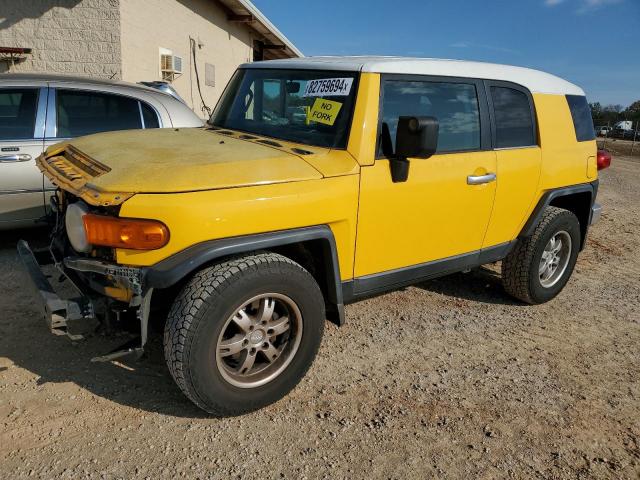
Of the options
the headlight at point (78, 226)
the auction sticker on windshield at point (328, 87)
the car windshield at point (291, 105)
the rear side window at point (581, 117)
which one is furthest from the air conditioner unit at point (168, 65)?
the headlight at point (78, 226)

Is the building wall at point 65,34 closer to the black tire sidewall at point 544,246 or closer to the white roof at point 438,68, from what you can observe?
the white roof at point 438,68

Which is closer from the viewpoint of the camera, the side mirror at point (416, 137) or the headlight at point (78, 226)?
the headlight at point (78, 226)

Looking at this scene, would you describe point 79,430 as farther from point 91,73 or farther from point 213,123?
point 91,73

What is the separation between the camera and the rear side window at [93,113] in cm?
491

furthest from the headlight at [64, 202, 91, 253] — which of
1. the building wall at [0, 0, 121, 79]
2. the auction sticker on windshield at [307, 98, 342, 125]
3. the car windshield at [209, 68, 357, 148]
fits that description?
the building wall at [0, 0, 121, 79]

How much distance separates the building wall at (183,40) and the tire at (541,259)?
23.6 ft

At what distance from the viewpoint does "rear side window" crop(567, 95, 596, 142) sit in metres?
4.48

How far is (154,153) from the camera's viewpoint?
112 inches

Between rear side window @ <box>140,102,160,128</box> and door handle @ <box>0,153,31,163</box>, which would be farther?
rear side window @ <box>140,102,160,128</box>

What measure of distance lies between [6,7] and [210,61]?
18.0 ft

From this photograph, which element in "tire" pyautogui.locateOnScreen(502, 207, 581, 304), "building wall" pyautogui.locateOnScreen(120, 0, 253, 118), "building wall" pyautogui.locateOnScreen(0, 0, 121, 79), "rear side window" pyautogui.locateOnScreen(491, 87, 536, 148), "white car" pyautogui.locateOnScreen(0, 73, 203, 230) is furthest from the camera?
"building wall" pyautogui.locateOnScreen(120, 0, 253, 118)

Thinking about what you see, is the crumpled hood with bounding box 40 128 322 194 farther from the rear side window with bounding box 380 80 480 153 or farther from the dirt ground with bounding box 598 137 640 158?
the dirt ground with bounding box 598 137 640 158

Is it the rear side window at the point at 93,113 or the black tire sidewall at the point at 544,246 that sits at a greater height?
the rear side window at the point at 93,113

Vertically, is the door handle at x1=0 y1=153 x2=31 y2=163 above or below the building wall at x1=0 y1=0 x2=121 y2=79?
below
